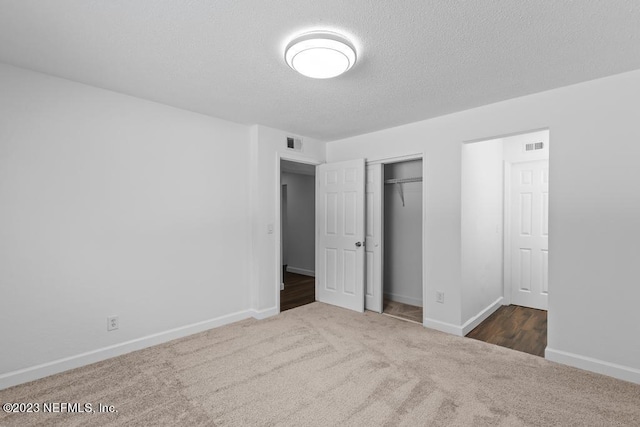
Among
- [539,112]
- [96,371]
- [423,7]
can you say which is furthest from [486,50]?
[96,371]

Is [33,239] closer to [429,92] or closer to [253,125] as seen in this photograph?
[253,125]

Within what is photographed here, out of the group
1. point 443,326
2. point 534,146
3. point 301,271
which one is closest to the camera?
point 443,326

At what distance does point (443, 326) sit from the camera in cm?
338

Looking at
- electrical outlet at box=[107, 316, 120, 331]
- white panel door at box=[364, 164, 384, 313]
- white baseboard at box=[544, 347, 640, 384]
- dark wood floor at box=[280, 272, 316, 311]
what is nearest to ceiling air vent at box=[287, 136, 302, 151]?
white panel door at box=[364, 164, 384, 313]

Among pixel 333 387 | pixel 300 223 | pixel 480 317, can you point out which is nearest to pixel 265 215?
pixel 333 387

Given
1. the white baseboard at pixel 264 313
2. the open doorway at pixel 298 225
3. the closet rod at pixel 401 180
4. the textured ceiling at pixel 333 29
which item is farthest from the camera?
the open doorway at pixel 298 225

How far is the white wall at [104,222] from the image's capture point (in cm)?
234

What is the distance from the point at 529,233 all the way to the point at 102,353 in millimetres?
4994

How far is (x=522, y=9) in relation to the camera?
65.3 inches

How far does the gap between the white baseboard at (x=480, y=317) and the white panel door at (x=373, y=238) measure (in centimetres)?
106

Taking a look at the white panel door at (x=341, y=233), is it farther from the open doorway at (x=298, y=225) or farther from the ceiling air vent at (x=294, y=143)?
the open doorway at (x=298, y=225)

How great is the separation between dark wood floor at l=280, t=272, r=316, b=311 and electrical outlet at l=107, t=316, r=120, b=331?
1922 mm

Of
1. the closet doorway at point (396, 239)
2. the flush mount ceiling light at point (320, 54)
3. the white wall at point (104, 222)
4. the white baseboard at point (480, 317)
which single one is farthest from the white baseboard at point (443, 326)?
the flush mount ceiling light at point (320, 54)

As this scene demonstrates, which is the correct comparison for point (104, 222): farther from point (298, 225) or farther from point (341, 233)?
point (298, 225)
